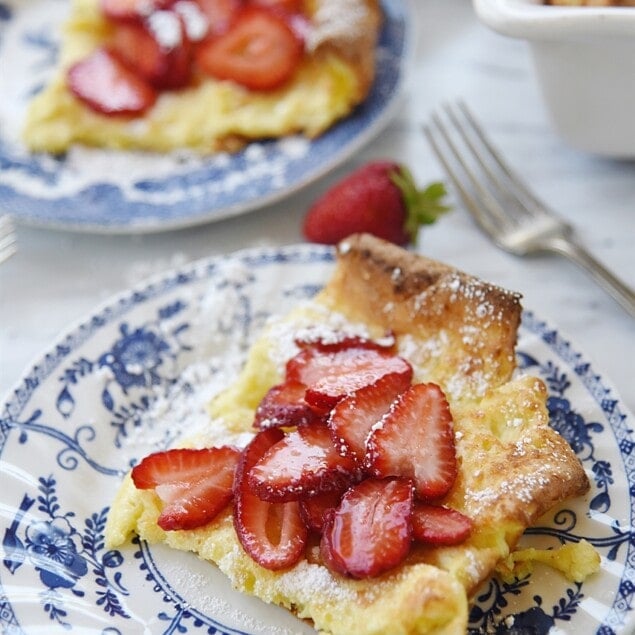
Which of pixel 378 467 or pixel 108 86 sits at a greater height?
pixel 108 86

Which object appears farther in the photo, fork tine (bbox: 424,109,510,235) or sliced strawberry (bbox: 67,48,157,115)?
sliced strawberry (bbox: 67,48,157,115)

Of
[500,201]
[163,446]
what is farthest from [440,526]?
[500,201]

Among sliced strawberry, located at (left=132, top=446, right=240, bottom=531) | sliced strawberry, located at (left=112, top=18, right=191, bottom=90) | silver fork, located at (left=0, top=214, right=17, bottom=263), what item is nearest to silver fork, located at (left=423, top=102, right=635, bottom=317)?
sliced strawberry, located at (left=112, top=18, right=191, bottom=90)

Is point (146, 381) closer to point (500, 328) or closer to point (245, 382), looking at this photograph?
point (245, 382)

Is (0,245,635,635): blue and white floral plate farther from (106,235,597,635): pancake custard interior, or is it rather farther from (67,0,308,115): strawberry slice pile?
(67,0,308,115): strawberry slice pile

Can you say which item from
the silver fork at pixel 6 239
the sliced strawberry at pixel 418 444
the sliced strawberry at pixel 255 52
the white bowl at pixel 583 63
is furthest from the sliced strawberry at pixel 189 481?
the sliced strawberry at pixel 255 52

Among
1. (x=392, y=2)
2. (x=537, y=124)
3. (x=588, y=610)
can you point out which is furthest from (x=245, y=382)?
(x=392, y=2)

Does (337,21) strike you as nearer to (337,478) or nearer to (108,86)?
(108,86)
